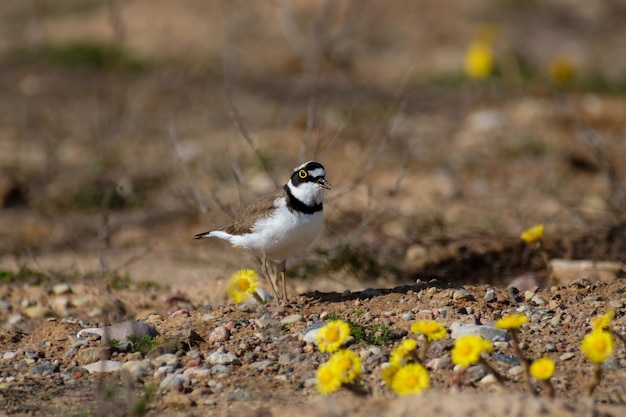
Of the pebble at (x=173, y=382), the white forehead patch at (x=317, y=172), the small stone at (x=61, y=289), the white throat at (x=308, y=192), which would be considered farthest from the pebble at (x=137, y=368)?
the small stone at (x=61, y=289)

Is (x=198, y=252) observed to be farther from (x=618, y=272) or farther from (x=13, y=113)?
(x=13, y=113)

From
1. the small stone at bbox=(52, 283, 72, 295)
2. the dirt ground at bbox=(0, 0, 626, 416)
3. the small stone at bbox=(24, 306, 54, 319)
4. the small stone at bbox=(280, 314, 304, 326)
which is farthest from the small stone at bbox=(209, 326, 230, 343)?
Result: the small stone at bbox=(52, 283, 72, 295)

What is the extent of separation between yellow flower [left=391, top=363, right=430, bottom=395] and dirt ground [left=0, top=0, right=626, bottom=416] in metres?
0.06

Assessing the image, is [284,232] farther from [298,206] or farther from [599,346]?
[599,346]

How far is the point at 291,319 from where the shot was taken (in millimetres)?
5367

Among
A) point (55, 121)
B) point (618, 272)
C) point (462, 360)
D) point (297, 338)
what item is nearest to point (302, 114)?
point (55, 121)

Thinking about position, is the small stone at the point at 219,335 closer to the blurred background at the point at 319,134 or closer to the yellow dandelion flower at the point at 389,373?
the blurred background at the point at 319,134

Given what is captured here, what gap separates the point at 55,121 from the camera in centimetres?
1298

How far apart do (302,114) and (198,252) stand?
426cm

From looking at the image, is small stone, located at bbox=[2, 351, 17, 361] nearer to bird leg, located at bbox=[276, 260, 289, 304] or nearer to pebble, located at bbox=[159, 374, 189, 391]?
pebble, located at bbox=[159, 374, 189, 391]

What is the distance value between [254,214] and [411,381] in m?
2.17

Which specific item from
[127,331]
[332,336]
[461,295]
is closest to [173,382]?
[127,331]

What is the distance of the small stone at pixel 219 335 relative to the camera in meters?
5.19

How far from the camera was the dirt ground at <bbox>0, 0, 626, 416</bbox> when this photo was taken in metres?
4.88
